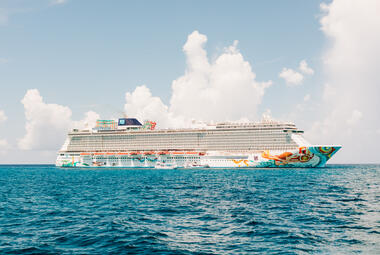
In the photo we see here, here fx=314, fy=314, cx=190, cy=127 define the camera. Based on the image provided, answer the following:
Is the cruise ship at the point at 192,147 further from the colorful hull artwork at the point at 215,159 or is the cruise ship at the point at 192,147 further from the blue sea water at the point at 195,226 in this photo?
the blue sea water at the point at 195,226

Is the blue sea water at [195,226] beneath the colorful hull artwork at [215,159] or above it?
beneath

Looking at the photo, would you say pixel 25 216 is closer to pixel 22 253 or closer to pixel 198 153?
pixel 22 253

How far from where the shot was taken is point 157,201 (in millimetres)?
27875

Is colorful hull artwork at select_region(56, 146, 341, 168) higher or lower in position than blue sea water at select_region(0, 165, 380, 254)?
higher

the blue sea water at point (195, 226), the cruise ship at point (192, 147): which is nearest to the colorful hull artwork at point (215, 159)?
the cruise ship at point (192, 147)

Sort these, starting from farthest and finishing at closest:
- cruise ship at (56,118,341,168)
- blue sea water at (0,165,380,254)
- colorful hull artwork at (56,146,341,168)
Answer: cruise ship at (56,118,341,168) → colorful hull artwork at (56,146,341,168) → blue sea water at (0,165,380,254)

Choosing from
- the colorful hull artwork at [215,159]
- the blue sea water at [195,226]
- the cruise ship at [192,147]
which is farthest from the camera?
the cruise ship at [192,147]

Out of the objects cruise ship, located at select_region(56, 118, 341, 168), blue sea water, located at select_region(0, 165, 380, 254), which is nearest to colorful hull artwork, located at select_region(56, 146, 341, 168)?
cruise ship, located at select_region(56, 118, 341, 168)

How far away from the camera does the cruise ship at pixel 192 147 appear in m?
85.6

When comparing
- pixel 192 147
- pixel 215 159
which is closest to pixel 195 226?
pixel 215 159

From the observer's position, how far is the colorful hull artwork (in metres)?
82.0

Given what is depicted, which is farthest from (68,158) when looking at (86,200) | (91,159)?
(86,200)

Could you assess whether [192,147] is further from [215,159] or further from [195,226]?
[195,226]

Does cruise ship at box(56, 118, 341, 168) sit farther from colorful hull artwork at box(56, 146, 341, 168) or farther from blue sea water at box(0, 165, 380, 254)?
blue sea water at box(0, 165, 380, 254)
